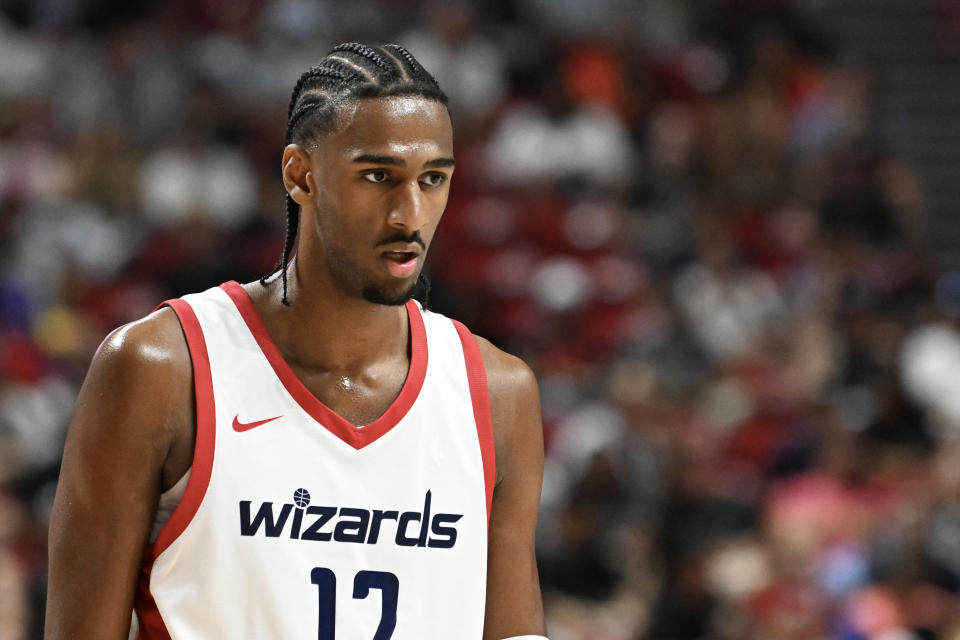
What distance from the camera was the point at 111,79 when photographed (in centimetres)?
1023

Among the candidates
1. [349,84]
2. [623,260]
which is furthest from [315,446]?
[623,260]

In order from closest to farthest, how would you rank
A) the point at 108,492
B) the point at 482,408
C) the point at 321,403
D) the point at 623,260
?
the point at 108,492
the point at 321,403
the point at 482,408
the point at 623,260

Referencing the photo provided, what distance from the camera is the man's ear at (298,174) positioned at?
2.50m

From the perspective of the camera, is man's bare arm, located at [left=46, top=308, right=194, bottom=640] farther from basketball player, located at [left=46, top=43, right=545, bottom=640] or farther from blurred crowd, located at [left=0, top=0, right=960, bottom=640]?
blurred crowd, located at [left=0, top=0, right=960, bottom=640]

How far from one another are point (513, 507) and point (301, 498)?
1.52ft

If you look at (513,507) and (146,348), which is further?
(513,507)

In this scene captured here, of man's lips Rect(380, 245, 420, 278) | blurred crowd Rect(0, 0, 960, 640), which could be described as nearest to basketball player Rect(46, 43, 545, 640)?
man's lips Rect(380, 245, 420, 278)

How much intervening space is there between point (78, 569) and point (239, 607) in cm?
28

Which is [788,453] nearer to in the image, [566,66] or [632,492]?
[632,492]

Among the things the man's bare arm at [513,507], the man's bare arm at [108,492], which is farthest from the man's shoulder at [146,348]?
the man's bare arm at [513,507]

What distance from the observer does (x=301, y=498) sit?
2.45m

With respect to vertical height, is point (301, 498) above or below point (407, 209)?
below

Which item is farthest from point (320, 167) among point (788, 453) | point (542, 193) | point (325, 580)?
point (542, 193)

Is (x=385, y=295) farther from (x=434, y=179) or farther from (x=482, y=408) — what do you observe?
(x=482, y=408)
